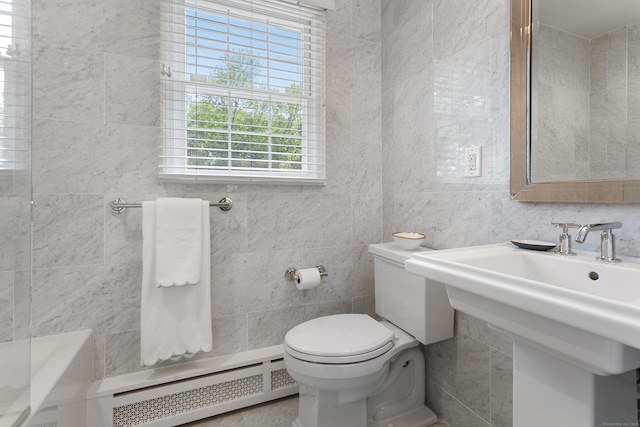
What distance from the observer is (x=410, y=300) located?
138 centimetres

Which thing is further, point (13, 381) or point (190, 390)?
point (190, 390)

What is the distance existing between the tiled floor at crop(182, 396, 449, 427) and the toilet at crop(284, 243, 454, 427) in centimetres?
9

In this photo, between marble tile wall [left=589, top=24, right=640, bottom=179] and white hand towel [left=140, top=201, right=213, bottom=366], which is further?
white hand towel [left=140, top=201, right=213, bottom=366]

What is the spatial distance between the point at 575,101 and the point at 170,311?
1.75 m

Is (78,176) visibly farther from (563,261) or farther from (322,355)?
(563,261)

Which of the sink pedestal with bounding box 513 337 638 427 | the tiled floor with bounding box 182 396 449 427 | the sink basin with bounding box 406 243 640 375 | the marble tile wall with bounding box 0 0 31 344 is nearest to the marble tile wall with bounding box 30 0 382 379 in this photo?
the tiled floor with bounding box 182 396 449 427

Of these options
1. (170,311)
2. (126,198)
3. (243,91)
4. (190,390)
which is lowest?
(190,390)

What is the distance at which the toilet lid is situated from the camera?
1144 mm

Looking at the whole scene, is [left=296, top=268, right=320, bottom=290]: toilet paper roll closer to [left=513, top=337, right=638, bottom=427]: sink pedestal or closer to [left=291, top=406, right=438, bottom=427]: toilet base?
[left=291, top=406, right=438, bottom=427]: toilet base

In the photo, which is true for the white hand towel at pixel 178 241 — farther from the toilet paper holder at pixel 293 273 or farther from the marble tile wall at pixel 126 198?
the toilet paper holder at pixel 293 273

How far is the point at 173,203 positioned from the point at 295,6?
1.24 metres

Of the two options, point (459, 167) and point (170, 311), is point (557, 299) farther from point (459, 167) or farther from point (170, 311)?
point (170, 311)

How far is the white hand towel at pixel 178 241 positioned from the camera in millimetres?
1332

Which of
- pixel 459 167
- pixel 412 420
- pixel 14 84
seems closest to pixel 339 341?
pixel 412 420
